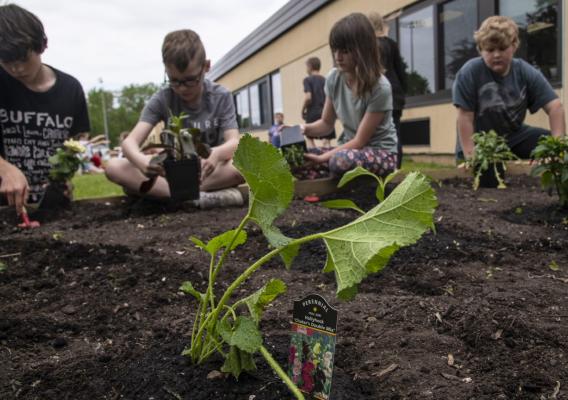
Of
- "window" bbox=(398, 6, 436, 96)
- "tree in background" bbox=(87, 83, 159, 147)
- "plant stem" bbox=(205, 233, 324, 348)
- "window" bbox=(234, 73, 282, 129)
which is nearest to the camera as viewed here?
"plant stem" bbox=(205, 233, 324, 348)

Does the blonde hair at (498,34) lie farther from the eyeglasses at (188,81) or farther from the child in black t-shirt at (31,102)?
the child in black t-shirt at (31,102)

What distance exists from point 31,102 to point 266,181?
9.45 feet

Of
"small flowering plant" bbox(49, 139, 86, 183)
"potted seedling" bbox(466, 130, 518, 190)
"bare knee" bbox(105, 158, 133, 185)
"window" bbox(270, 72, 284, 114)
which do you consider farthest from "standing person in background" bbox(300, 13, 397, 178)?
"window" bbox(270, 72, 284, 114)

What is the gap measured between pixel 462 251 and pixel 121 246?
141 centimetres

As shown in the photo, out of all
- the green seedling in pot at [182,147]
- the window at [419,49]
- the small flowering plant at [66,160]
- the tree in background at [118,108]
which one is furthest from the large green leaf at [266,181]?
the tree in background at [118,108]

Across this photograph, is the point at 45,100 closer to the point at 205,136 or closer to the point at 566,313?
the point at 205,136

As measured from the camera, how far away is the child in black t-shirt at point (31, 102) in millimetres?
2676

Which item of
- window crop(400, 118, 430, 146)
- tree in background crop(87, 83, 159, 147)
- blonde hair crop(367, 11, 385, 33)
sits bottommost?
window crop(400, 118, 430, 146)

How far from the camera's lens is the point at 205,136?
335 cm

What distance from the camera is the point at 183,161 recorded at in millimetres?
2680

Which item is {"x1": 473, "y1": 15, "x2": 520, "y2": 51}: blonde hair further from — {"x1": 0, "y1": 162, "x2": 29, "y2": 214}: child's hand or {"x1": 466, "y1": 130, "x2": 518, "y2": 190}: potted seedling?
{"x1": 0, "y1": 162, "x2": 29, "y2": 214}: child's hand

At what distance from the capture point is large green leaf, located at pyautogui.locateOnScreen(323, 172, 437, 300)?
2.38 feet

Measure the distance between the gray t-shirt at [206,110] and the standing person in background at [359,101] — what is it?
0.67 meters

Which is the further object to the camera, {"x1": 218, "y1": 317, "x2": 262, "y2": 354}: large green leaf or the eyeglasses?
the eyeglasses
